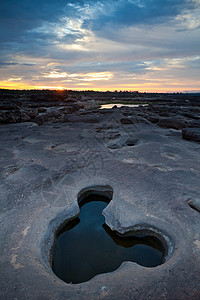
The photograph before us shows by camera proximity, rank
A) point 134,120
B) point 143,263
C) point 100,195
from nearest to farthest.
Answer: point 143,263
point 100,195
point 134,120

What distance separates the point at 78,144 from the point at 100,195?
14.3ft

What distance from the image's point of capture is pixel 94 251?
4211 mm

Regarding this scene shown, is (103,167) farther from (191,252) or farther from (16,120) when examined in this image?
(16,120)

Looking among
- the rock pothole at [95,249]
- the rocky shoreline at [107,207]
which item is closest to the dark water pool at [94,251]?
the rock pothole at [95,249]

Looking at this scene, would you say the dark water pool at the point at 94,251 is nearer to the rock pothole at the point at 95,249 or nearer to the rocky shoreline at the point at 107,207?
the rock pothole at the point at 95,249

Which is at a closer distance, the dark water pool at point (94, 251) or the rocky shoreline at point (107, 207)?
the rocky shoreline at point (107, 207)

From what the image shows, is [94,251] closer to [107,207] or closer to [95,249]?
[95,249]

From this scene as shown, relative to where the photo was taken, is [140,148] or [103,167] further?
[140,148]

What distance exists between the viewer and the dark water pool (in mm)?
3730

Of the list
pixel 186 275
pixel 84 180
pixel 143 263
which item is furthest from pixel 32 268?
pixel 84 180

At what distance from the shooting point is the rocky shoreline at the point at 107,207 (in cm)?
287

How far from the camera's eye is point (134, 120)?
1602cm

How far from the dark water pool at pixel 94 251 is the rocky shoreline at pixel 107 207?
0.32 meters

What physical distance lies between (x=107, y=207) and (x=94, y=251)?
112 cm
